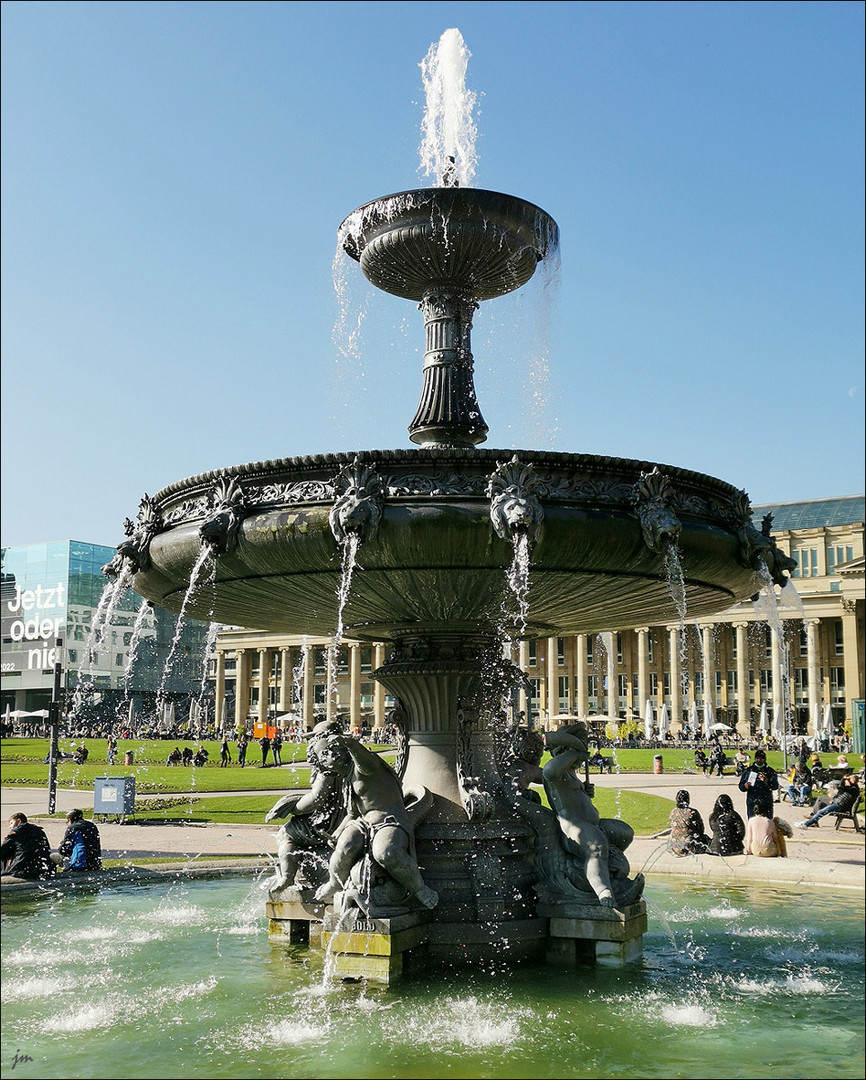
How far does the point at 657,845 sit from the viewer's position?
13891 mm

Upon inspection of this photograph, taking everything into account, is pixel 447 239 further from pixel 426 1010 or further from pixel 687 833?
pixel 687 833

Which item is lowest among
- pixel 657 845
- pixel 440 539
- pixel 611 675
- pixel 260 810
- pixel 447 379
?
pixel 260 810

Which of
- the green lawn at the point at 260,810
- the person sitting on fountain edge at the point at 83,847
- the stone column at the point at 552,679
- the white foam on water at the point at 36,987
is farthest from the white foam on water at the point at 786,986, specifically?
the stone column at the point at 552,679

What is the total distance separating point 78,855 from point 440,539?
711 cm

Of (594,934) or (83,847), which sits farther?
(83,847)

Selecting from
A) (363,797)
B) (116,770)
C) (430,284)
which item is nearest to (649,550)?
(363,797)

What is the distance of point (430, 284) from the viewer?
9.17m

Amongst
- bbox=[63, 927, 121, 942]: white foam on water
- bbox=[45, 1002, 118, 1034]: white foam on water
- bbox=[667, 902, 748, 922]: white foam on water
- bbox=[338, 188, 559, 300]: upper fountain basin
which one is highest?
bbox=[338, 188, 559, 300]: upper fountain basin

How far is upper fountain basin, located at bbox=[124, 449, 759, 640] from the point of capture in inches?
256

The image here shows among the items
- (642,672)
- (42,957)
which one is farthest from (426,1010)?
(642,672)

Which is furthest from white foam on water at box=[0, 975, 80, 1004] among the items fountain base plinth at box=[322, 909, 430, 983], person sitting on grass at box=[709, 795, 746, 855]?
person sitting on grass at box=[709, 795, 746, 855]

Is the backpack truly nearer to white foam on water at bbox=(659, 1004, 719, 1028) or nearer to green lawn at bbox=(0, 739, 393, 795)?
white foam on water at bbox=(659, 1004, 719, 1028)

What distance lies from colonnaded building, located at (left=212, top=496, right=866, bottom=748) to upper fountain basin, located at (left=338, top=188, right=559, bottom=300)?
62858 mm

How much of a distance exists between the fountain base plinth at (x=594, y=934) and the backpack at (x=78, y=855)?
6050mm
